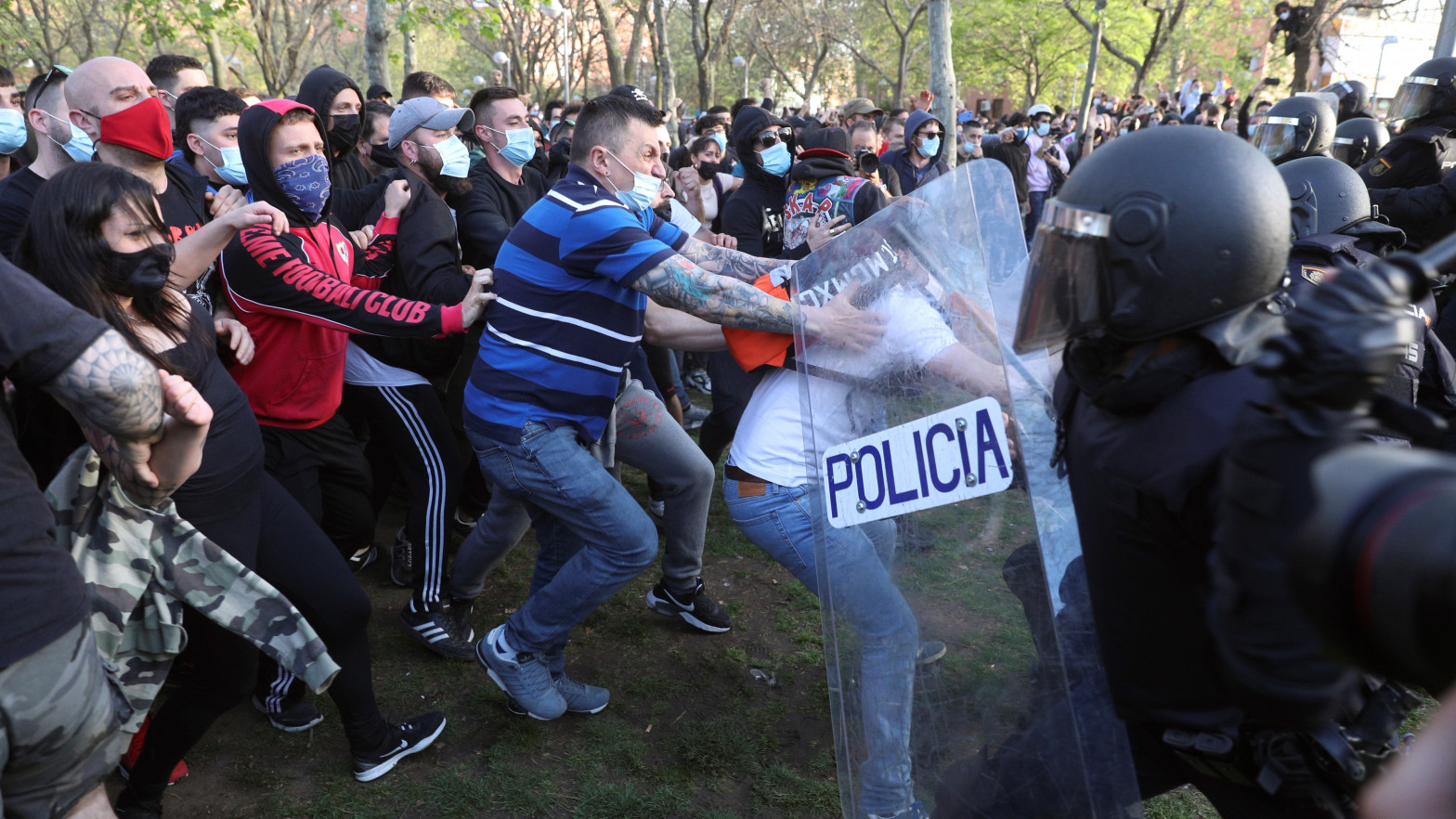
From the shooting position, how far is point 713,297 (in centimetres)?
267

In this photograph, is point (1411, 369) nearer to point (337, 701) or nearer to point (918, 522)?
point (918, 522)

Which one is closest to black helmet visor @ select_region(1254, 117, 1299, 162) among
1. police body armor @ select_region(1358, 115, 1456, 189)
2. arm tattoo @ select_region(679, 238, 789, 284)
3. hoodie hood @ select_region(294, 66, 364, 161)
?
police body armor @ select_region(1358, 115, 1456, 189)

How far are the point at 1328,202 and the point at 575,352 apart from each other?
8.13 ft

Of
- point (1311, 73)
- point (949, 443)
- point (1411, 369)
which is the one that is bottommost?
point (1311, 73)

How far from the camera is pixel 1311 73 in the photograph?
19.3m

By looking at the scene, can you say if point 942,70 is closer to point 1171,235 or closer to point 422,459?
point 422,459

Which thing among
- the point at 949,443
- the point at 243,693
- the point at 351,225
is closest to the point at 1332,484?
the point at 949,443

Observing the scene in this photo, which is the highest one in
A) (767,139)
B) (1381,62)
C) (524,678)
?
(767,139)

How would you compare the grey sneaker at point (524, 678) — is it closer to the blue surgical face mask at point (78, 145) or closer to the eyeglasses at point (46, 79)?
the blue surgical face mask at point (78, 145)

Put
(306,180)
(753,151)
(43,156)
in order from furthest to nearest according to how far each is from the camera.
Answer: (753,151) < (43,156) < (306,180)

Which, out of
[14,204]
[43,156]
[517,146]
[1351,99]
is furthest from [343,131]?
[1351,99]

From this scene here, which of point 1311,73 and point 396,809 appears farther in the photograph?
point 1311,73

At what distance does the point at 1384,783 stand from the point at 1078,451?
82 cm

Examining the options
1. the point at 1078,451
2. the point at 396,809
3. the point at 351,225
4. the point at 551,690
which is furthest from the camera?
the point at 351,225
